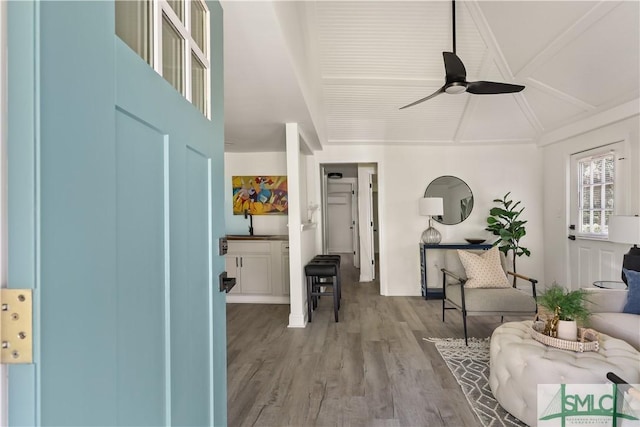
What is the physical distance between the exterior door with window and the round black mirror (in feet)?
4.18

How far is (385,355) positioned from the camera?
2744 mm

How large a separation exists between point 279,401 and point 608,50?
3990mm

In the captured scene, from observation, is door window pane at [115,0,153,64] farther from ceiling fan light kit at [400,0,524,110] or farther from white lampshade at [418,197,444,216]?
white lampshade at [418,197,444,216]

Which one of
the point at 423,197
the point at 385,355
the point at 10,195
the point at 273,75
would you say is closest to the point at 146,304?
the point at 10,195

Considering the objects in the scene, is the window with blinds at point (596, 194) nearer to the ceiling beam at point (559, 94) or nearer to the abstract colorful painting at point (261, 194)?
the ceiling beam at point (559, 94)

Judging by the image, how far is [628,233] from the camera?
8.73 feet

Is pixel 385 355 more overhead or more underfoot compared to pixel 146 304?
more underfoot

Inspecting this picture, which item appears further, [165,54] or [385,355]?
[385,355]

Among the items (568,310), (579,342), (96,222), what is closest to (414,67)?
(568,310)

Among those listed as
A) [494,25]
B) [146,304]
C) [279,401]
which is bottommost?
[279,401]

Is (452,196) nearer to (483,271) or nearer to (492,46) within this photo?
(483,271)

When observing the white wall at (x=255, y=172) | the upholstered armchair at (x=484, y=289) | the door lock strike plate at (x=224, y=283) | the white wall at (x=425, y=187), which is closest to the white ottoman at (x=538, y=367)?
the upholstered armchair at (x=484, y=289)

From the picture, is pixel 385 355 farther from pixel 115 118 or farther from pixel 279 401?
pixel 115 118

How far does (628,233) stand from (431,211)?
6.96ft
